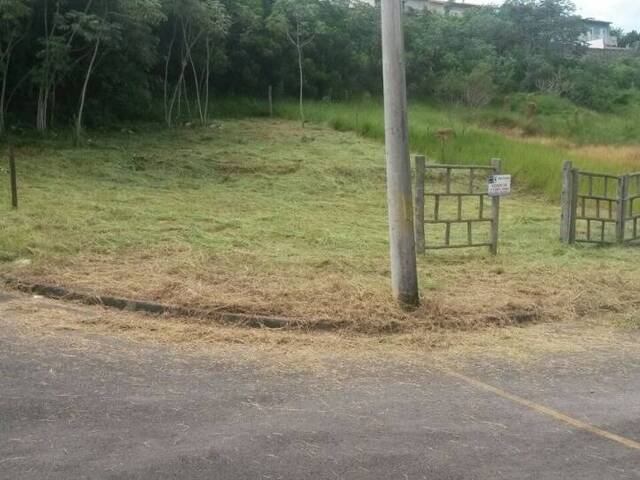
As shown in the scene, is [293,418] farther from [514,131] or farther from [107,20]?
[514,131]

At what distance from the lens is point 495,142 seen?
22203mm

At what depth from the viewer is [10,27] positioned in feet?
56.6

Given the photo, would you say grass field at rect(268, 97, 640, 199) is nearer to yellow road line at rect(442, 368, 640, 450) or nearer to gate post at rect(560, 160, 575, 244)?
gate post at rect(560, 160, 575, 244)

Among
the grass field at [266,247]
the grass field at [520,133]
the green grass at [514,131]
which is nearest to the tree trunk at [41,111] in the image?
the grass field at [266,247]

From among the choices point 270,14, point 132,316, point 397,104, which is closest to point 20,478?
point 132,316

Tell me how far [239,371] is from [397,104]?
9.52 ft

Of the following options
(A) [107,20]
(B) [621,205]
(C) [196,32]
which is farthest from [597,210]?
(C) [196,32]

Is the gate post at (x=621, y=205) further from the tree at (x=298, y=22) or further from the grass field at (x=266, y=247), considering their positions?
the tree at (x=298, y=22)

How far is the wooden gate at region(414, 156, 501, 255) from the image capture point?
9172 mm

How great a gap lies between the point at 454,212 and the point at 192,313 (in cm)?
863

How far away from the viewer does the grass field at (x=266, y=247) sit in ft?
22.2

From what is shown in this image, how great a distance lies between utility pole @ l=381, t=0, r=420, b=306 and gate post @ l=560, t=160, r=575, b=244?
4.79m

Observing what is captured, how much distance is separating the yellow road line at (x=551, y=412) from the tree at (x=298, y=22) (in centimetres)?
2185

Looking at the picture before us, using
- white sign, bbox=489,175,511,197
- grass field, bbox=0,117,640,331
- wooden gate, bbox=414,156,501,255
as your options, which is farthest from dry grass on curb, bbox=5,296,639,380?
wooden gate, bbox=414,156,501,255
